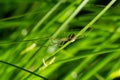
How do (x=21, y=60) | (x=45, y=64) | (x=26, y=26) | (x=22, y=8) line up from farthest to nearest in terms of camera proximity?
(x=22, y=8)
(x=26, y=26)
(x=21, y=60)
(x=45, y=64)

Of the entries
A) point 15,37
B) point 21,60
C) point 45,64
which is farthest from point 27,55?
point 45,64

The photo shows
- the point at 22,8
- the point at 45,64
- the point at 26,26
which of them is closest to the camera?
the point at 45,64

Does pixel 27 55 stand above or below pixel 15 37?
below

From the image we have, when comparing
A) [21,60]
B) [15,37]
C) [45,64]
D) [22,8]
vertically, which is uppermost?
[22,8]

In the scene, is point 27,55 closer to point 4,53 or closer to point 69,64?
point 4,53

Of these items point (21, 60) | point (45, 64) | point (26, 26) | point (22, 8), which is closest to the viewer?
point (45, 64)

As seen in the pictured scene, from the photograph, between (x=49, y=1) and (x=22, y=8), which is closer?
(x=49, y=1)

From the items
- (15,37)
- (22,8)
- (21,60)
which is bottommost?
(21,60)

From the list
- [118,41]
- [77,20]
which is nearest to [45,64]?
[77,20]

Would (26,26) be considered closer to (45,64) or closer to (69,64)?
(69,64)
